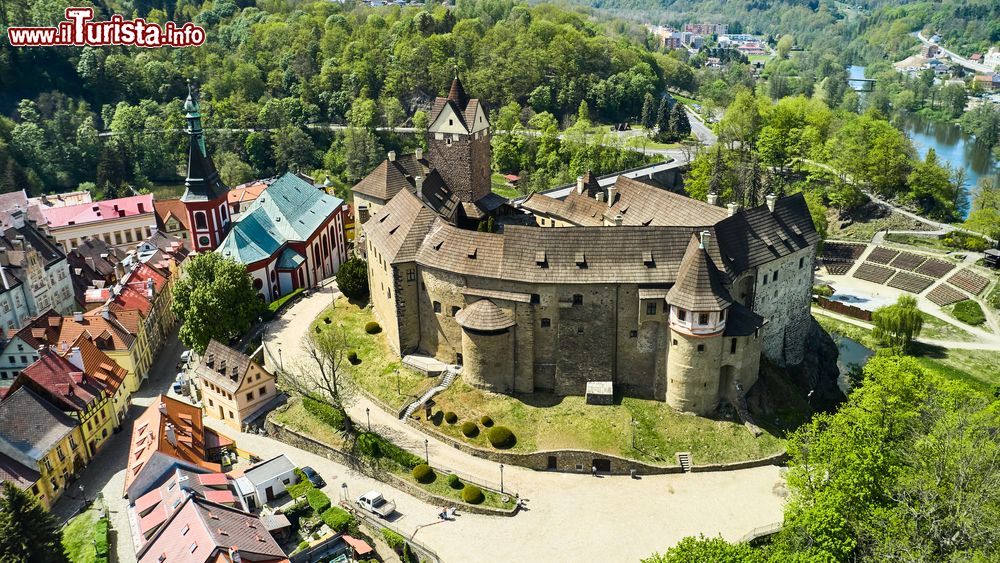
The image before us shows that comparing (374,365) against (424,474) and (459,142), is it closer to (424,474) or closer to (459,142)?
(424,474)

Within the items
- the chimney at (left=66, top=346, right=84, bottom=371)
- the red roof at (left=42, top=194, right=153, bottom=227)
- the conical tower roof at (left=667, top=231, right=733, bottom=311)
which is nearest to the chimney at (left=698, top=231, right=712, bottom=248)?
the conical tower roof at (left=667, top=231, right=733, bottom=311)

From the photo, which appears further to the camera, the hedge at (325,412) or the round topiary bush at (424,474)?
the hedge at (325,412)

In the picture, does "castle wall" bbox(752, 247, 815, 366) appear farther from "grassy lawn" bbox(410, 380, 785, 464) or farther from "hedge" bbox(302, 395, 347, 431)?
"hedge" bbox(302, 395, 347, 431)

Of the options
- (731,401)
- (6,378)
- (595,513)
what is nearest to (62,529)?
(6,378)

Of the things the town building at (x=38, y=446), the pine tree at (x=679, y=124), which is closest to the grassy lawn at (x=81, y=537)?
the town building at (x=38, y=446)

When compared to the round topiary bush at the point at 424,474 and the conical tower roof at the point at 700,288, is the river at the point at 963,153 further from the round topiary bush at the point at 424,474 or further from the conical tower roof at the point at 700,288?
the round topiary bush at the point at 424,474

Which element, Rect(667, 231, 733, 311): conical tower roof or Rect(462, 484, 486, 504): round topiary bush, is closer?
Rect(462, 484, 486, 504): round topiary bush
